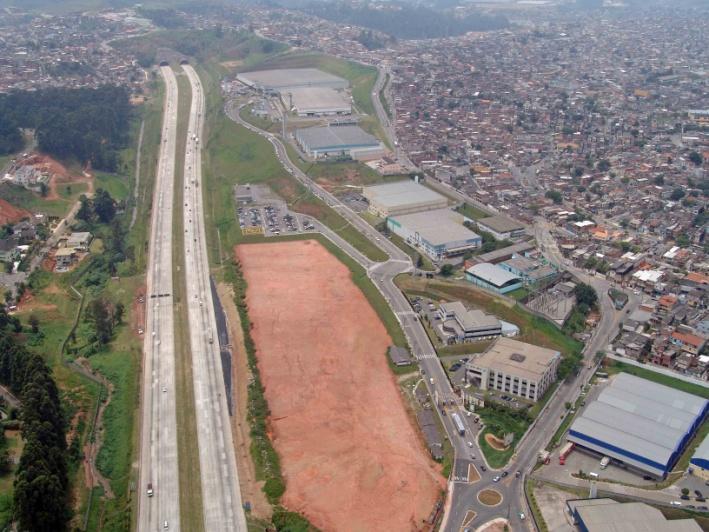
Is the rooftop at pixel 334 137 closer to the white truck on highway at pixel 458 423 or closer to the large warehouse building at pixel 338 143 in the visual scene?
the large warehouse building at pixel 338 143

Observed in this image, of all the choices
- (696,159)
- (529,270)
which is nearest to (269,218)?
(529,270)

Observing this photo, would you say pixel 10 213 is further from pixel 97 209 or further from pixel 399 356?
pixel 399 356

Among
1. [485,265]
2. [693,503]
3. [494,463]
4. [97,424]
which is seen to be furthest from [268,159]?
[693,503]

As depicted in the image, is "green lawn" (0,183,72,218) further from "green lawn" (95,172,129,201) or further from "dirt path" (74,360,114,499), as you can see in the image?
"dirt path" (74,360,114,499)

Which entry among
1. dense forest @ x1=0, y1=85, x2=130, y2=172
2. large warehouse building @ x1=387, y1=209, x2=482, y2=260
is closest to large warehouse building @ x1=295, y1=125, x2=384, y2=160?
large warehouse building @ x1=387, y1=209, x2=482, y2=260

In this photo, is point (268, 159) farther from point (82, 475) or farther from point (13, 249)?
point (82, 475)

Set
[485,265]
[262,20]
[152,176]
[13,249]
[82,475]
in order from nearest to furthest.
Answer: [82,475] < [485,265] < [13,249] < [152,176] < [262,20]
